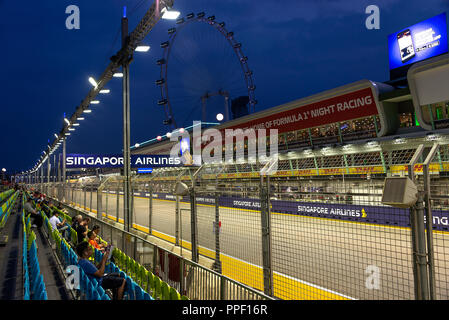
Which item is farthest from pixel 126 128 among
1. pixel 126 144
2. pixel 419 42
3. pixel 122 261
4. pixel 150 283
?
pixel 419 42

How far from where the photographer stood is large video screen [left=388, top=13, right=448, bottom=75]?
20.5 m

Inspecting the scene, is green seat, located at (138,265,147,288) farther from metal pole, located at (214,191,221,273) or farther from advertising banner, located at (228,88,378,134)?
advertising banner, located at (228,88,378,134)

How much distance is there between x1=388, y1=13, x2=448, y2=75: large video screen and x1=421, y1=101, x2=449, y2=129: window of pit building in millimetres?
5438

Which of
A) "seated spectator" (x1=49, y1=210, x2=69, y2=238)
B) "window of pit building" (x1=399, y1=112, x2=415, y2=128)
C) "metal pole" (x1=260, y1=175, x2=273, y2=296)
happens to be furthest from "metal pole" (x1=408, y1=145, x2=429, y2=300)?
"window of pit building" (x1=399, y1=112, x2=415, y2=128)

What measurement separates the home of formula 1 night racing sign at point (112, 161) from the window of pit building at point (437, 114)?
78.0 ft

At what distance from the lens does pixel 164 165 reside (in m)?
37.6

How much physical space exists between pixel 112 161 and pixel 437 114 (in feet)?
80.3

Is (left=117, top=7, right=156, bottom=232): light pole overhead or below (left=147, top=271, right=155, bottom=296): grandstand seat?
overhead

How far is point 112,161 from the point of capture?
31.3 meters

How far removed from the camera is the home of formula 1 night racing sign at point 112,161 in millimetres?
29047

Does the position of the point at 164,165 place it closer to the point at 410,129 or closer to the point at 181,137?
the point at 181,137

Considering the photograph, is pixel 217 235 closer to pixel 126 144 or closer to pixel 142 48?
pixel 126 144
